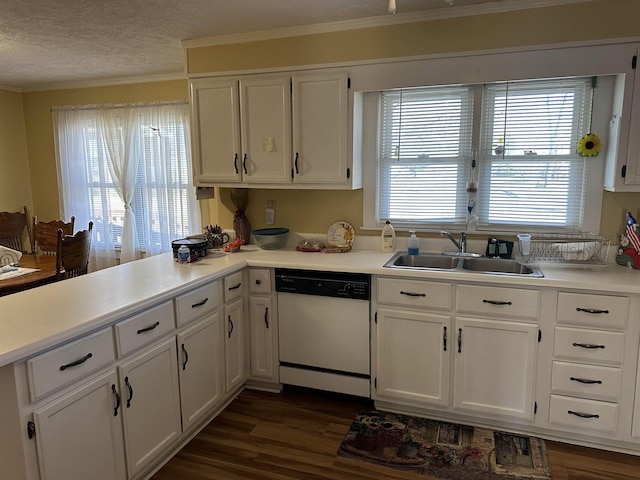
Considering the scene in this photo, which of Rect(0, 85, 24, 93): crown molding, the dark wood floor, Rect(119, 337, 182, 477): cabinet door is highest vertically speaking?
Rect(0, 85, 24, 93): crown molding

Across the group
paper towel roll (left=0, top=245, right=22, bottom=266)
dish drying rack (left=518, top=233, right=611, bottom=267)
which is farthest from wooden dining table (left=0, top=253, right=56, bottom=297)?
dish drying rack (left=518, top=233, right=611, bottom=267)

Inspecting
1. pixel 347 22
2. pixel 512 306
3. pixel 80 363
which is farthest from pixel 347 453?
pixel 347 22

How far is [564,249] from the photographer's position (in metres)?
2.63

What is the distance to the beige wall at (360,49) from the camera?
2.52 metres

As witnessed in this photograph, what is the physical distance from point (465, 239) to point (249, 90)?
1770 millimetres

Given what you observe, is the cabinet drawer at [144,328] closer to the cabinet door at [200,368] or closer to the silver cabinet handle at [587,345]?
the cabinet door at [200,368]

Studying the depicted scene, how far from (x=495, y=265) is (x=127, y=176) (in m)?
3.62

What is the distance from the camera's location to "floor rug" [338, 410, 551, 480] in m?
2.27

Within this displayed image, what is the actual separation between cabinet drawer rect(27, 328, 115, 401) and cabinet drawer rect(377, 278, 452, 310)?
4.85 feet

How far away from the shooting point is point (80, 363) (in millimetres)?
1777

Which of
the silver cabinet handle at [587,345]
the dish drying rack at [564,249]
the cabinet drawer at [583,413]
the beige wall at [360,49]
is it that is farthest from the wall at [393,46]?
Answer: the cabinet drawer at [583,413]

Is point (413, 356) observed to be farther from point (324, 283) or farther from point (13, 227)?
point (13, 227)

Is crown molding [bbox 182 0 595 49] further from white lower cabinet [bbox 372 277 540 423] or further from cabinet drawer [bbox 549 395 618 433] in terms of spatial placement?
cabinet drawer [bbox 549 395 618 433]

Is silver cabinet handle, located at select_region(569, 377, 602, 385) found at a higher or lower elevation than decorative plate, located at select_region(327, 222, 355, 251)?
lower
